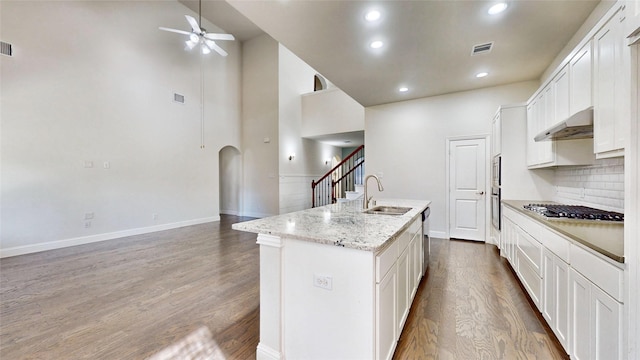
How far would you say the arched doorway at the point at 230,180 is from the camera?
7797 millimetres

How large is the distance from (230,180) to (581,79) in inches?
308

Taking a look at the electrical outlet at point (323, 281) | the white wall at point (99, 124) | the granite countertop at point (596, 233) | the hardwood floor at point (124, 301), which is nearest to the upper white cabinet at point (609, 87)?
the granite countertop at point (596, 233)

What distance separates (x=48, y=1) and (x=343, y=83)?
4951mm

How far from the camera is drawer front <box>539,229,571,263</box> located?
1596 millimetres

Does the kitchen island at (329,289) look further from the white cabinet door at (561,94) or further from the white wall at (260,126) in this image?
the white wall at (260,126)

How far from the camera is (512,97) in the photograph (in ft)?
14.3

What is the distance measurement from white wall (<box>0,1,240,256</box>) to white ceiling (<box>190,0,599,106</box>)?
336 cm

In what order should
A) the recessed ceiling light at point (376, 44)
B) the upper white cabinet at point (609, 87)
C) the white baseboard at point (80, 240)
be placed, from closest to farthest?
the upper white cabinet at point (609, 87) < the recessed ceiling light at point (376, 44) < the white baseboard at point (80, 240)

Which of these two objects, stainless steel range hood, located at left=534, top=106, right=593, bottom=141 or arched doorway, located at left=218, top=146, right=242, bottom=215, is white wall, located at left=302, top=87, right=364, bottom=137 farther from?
stainless steel range hood, located at left=534, top=106, right=593, bottom=141

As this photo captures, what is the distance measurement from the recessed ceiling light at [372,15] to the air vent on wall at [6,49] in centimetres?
523

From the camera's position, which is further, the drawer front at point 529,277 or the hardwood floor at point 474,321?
the drawer front at point 529,277

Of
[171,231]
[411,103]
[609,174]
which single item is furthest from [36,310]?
[411,103]

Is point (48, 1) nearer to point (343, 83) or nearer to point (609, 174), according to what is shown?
point (343, 83)

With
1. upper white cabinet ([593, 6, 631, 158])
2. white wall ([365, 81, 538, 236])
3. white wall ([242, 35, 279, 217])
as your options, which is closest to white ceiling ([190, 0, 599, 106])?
white wall ([365, 81, 538, 236])
